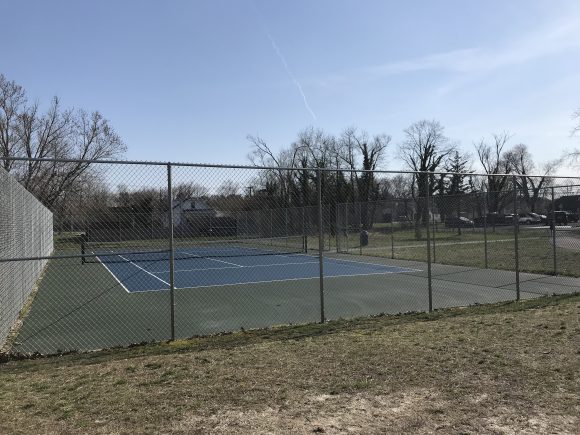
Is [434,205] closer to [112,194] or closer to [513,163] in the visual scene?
[112,194]

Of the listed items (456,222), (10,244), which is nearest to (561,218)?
(456,222)

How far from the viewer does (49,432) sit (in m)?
3.96

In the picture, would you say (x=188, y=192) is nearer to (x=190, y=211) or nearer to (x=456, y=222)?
(x=190, y=211)

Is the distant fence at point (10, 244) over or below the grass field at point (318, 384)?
over

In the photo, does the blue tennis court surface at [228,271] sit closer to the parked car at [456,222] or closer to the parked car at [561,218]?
the parked car at [456,222]

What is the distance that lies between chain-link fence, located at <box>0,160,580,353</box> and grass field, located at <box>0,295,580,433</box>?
4.52 feet

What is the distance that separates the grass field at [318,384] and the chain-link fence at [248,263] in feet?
4.52

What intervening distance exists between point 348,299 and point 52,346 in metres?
6.38

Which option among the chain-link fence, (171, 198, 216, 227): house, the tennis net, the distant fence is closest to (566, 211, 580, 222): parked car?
the chain-link fence

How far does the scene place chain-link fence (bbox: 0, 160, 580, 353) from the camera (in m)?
8.34

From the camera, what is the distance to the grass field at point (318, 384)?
4.11m

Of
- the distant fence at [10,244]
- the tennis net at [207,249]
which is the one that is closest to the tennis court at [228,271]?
the tennis net at [207,249]

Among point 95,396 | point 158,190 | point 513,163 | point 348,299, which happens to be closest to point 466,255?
point 348,299

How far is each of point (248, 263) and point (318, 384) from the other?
17.8 meters
